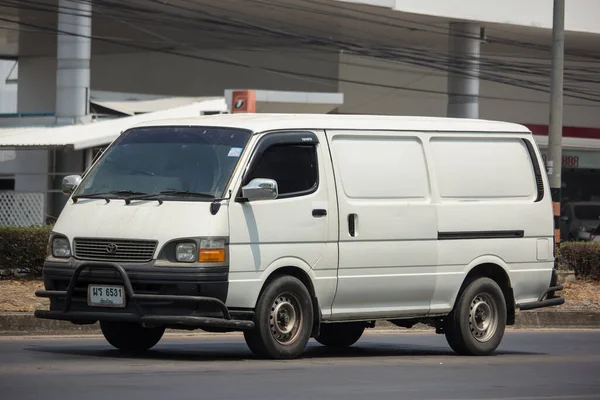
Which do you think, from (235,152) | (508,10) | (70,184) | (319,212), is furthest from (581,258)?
(508,10)

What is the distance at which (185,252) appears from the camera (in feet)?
35.0

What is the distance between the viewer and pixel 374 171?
11.9 meters

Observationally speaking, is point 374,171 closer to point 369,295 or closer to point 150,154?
point 369,295

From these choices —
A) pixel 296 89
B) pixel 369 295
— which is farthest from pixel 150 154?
pixel 296 89

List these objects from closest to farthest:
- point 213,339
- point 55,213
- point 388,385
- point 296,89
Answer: point 388,385
point 213,339
point 55,213
point 296,89

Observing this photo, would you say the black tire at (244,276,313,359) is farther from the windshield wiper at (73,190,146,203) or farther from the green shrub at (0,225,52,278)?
the green shrub at (0,225,52,278)

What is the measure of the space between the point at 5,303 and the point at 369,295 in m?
5.14

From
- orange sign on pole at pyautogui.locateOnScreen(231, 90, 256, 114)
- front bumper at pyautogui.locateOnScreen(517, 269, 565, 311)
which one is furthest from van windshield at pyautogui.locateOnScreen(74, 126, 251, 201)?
orange sign on pole at pyautogui.locateOnScreen(231, 90, 256, 114)

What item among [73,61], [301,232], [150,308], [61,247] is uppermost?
[73,61]

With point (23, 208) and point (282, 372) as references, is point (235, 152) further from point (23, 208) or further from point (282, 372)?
point (23, 208)

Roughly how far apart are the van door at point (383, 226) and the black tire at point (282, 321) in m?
0.49

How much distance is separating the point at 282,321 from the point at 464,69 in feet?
103

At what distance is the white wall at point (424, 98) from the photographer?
1779 inches

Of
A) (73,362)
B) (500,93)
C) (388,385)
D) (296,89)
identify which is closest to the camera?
(388,385)
